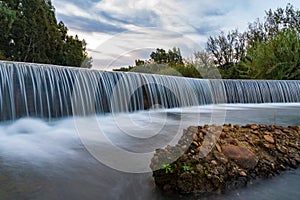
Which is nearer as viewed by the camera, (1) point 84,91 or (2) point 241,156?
(2) point 241,156

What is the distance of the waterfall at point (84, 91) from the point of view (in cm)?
597

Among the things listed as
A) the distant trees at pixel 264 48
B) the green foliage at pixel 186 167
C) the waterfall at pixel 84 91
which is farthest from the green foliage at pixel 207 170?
the distant trees at pixel 264 48

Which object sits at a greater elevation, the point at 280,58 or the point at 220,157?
the point at 280,58

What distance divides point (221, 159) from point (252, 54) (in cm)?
1786

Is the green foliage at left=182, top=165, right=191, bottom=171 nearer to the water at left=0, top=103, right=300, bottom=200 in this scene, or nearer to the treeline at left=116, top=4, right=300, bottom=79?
the water at left=0, top=103, right=300, bottom=200

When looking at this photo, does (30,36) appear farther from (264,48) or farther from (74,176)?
(74,176)

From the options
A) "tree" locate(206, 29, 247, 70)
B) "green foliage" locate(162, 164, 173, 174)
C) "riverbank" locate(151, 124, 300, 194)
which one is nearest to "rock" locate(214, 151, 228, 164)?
"riverbank" locate(151, 124, 300, 194)

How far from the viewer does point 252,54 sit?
60.4ft

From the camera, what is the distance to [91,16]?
9.84 meters

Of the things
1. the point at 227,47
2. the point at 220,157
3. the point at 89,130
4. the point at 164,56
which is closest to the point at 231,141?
the point at 220,157

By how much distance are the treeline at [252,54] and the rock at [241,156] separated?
1605 centimetres

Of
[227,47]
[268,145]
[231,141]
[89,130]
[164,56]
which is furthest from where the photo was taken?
[164,56]

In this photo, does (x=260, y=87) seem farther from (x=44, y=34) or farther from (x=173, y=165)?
(x=44, y=34)

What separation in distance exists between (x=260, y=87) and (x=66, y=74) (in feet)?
34.6
